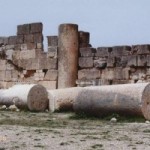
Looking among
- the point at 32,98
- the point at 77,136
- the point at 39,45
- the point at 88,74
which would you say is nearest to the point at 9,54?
the point at 39,45

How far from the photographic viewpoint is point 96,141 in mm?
7922

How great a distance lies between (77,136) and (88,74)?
10.2 meters

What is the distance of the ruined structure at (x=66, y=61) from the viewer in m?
17.7

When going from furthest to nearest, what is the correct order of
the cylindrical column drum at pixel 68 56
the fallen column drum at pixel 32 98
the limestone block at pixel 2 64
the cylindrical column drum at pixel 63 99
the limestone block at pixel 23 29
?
1. the limestone block at pixel 2 64
2. the limestone block at pixel 23 29
3. the cylindrical column drum at pixel 68 56
4. the fallen column drum at pixel 32 98
5. the cylindrical column drum at pixel 63 99

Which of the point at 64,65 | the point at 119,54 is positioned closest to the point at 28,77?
the point at 64,65

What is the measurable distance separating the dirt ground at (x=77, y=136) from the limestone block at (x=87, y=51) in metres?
7.55

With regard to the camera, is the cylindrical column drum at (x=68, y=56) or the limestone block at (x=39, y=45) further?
the limestone block at (x=39, y=45)

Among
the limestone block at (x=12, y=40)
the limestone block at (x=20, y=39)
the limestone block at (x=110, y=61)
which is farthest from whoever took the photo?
the limestone block at (x=12, y=40)

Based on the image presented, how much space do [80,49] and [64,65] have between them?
94cm

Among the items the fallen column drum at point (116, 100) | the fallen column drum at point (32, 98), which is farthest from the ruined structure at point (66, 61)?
the fallen column drum at point (116, 100)

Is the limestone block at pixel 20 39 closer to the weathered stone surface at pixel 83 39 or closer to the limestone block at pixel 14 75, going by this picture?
the limestone block at pixel 14 75

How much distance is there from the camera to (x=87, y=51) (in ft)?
62.1

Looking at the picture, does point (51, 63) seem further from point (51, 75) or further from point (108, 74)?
point (108, 74)

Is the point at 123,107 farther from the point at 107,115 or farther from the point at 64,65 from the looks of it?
the point at 64,65
